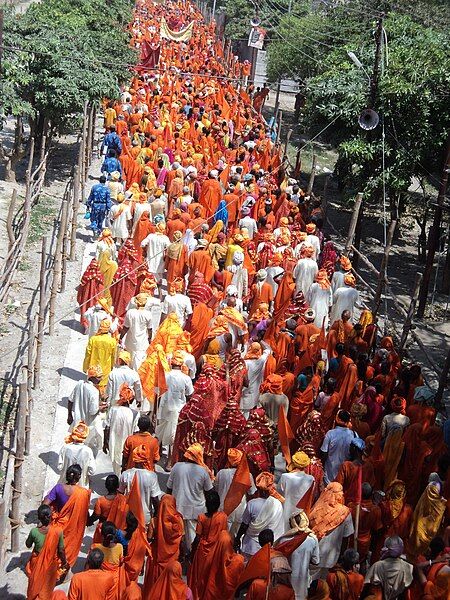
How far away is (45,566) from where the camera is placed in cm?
736

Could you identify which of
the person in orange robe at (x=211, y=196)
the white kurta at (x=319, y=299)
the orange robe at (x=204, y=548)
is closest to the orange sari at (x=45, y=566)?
the orange robe at (x=204, y=548)

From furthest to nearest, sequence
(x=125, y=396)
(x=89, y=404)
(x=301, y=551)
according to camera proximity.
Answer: (x=89, y=404), (x=125, y=396), (x=301, y=551)

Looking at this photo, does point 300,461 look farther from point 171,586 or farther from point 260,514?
point 171,586

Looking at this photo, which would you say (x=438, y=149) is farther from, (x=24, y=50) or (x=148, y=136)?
(x=24, y=50)

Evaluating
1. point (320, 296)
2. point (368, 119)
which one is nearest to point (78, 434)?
point (320, 296)

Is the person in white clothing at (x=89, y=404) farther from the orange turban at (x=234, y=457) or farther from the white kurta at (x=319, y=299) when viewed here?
the white kurta at (x=319, y=299)

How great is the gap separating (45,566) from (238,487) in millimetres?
1830

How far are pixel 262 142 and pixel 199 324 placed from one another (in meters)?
11.2

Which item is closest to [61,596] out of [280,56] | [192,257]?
[192,257]

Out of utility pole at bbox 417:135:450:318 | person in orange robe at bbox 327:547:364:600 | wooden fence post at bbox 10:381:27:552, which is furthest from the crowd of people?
utility pole at bbox 417:135:450:318

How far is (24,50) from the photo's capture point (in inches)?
728

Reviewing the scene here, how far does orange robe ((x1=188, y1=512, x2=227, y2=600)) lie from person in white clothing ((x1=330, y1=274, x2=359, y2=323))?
21.2ft

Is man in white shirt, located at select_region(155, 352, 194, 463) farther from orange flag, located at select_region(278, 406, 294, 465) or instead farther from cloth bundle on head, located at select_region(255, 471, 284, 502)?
cloth bundle on head, located at select_region(255, 471, 284, 502)

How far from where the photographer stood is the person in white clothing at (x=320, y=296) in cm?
1334
